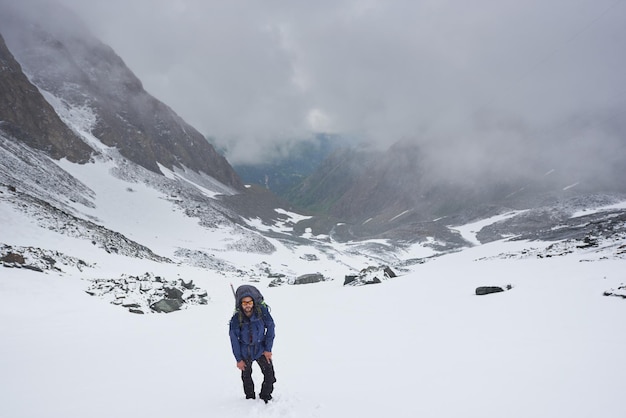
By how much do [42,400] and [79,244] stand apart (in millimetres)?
21574

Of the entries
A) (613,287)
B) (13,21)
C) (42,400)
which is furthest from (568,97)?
(13,21)

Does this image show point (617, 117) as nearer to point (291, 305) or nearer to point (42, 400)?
point (291, 305)

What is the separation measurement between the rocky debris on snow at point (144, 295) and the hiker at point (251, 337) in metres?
11.1

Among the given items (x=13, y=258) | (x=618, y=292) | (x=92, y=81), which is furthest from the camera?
(x=92, y=81)

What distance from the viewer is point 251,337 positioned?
5.18 m

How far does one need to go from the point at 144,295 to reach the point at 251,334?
528 inches

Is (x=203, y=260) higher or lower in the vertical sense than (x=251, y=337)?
higher

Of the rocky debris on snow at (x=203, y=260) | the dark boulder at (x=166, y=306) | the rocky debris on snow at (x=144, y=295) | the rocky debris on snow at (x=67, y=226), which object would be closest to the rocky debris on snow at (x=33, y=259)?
the rocky debris on snow at (x=144, y=295)

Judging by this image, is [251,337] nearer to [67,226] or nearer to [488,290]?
[488,290]

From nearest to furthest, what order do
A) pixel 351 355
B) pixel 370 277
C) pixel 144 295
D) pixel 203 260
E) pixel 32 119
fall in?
pixel 351 355 → pixel 144 295 → pixel 370 277 → pixel 203 260 → pixel 32 119

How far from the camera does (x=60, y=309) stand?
39.5 ft

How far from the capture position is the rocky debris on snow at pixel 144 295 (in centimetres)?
1470

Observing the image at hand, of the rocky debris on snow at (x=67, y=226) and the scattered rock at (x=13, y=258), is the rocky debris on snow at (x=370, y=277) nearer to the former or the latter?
the scattered rock at (x=13, y=258)

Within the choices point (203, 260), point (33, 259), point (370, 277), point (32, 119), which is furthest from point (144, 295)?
point (32, 119)
